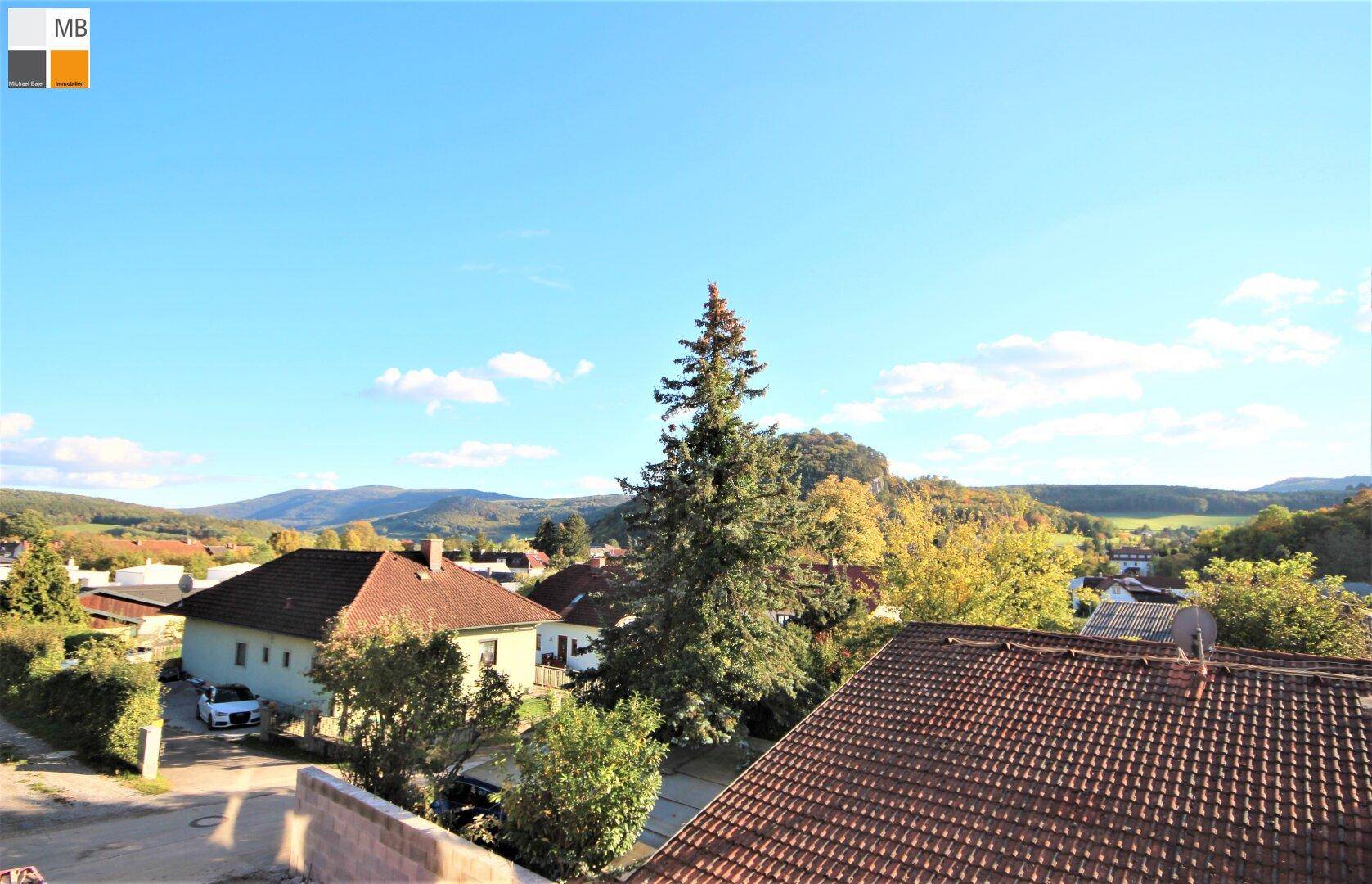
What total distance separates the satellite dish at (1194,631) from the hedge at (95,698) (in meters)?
21.8

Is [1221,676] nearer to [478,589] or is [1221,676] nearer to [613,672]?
[613,672]

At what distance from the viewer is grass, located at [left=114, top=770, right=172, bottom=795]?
50.0ft

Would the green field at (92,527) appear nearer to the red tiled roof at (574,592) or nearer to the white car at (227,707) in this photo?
the red tiled roof at (574,592)

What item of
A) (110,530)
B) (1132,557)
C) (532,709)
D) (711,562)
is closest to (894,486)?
(1132,557)

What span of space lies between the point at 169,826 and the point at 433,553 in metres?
15.2

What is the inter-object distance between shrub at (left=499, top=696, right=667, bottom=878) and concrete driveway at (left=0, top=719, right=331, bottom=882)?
5.30m

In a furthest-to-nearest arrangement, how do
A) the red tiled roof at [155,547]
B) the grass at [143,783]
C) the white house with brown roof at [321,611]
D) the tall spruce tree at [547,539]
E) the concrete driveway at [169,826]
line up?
the tall spruce tree at [547,539]
the red tiled roof at [155,547]
the white house with brown roof at [321,611]
the grass at [143,783]
the concrete driveway at [169,826]

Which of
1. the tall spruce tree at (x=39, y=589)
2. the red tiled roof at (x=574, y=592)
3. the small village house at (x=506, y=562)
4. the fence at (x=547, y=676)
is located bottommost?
the small village house at (x=506, y=562)

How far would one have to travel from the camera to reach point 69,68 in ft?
41.7

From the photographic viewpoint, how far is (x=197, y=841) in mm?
12406

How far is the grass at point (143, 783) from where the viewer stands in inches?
599

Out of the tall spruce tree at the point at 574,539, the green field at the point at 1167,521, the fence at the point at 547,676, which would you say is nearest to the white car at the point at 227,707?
the fence at the point at 547,676

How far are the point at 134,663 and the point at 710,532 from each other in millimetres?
15288

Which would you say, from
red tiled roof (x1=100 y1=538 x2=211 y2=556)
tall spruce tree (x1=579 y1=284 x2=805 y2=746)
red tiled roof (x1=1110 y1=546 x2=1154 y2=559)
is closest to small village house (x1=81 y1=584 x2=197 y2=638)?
tall spruce tree (x1=579 y1=284 x2=805 y2=746)
